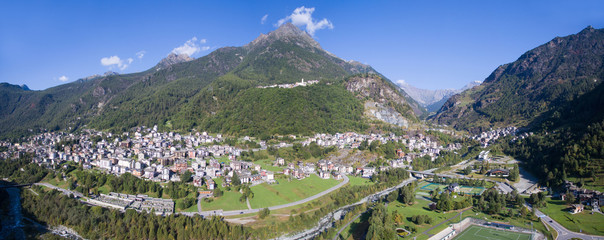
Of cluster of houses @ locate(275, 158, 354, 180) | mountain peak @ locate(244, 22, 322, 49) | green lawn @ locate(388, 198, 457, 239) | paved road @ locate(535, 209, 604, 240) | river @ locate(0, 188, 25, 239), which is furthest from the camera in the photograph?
mountain peak @ locate(244, 22, 322, 49)

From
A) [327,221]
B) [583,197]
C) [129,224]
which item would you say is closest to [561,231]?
[583,197]

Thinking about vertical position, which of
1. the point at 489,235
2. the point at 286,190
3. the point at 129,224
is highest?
the point at 286,190

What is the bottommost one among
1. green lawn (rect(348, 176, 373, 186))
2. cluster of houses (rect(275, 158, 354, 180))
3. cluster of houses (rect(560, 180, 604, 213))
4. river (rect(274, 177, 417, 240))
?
river (rect(274, 177, 417, 240))

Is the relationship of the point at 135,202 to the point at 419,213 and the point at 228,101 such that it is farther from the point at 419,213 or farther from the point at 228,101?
the point at 228,101

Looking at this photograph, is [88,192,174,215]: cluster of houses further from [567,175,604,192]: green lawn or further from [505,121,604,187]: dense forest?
[505,121,604,187]: dense forest

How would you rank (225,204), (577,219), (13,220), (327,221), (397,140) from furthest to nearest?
(397,140) → (225,204) → (327,221) → (13,220) → (577,219)

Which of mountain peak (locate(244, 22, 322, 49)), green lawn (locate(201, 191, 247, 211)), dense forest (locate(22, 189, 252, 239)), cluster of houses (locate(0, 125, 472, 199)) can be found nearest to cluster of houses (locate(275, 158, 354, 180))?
cluster of houses (locate(0, 125, 472, 199))

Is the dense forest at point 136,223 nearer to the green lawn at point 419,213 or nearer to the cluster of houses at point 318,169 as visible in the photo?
the green lawn at point 419,213
